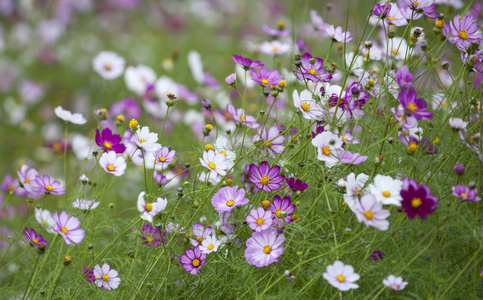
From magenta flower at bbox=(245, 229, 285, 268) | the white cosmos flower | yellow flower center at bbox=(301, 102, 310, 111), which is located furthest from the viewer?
the white cosmos flower

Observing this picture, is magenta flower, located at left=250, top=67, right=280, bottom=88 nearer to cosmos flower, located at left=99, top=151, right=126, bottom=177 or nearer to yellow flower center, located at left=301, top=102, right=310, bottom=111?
yellow flower center, located at left=301, top=102, right=310, bottom=111

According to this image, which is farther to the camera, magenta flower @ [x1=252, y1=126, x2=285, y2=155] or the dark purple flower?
magenta flower @ [x1=252, y1=126, x2=285, y2=155]

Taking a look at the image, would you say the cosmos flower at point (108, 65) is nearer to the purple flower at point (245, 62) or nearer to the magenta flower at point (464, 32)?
the purple flower at point (245, 62)

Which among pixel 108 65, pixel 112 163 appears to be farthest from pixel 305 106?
pixel 108 65

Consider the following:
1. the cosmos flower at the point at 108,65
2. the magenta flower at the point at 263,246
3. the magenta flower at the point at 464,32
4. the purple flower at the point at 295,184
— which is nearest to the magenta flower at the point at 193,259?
the magenta flower at the point at 263,246

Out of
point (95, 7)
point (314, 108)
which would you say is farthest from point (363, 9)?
point (314, 108)

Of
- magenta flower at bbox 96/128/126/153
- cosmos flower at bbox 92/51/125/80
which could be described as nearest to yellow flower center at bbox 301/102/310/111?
magenta flower at bbox 96/128/126/153

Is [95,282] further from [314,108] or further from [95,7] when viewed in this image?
[95,7]
